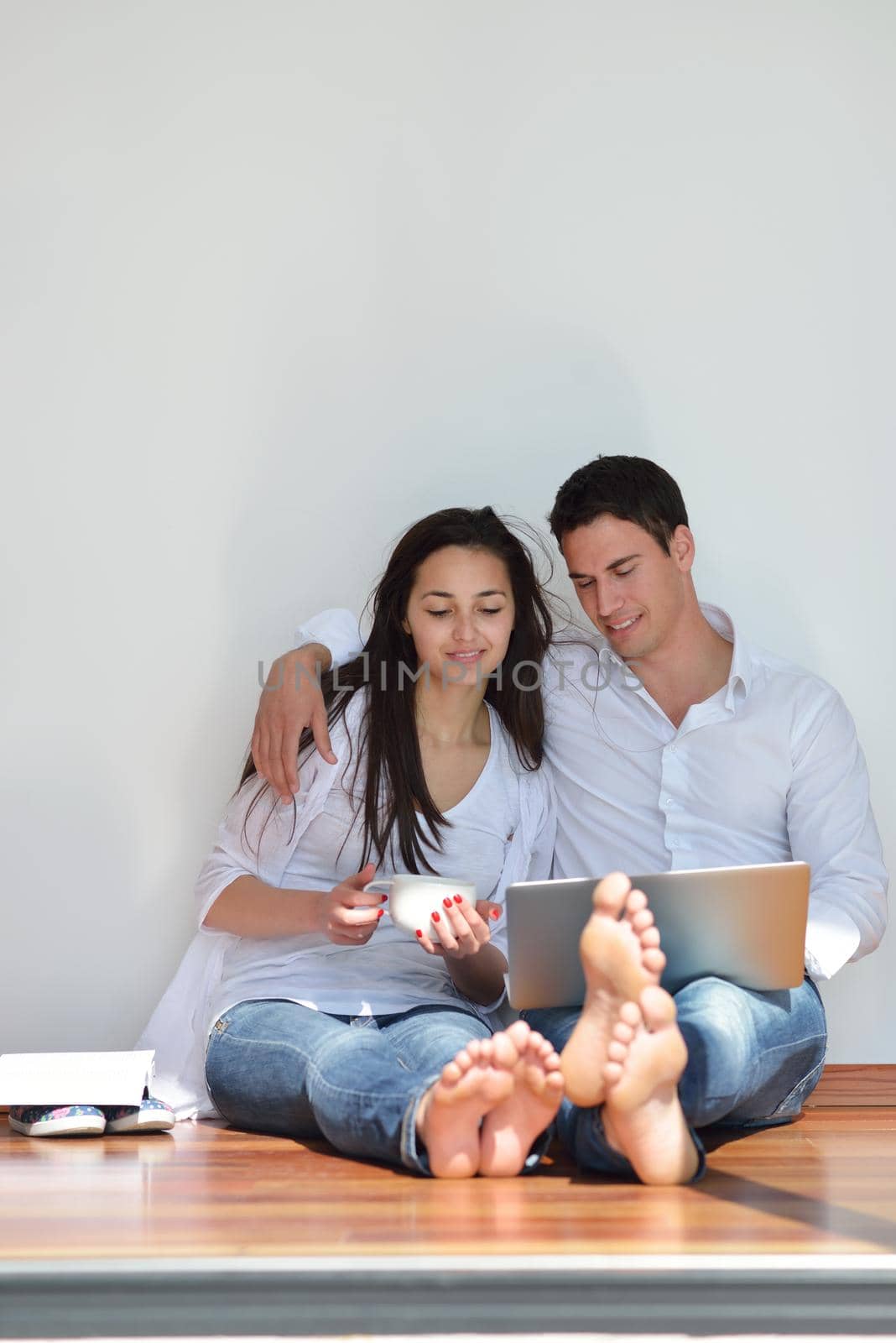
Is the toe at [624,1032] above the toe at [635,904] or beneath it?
beneath

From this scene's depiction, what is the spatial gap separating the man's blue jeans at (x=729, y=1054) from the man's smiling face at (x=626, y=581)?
656 millimetres

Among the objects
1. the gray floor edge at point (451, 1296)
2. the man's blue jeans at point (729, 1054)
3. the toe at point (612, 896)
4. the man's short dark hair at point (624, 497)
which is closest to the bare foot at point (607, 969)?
the toe at point (612, 896)

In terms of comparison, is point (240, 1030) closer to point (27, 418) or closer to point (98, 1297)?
point (98, 1297)

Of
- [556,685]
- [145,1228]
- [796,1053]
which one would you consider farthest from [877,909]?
[145,1228]

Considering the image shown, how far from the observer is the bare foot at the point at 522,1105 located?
1.49 meters

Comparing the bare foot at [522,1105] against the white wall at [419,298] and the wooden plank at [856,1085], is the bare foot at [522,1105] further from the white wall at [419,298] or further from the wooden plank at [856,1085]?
the white wall at [419,298]

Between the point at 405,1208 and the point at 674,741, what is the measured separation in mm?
1057

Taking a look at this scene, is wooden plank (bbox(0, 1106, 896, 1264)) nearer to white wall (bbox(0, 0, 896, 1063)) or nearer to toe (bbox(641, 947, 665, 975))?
toe (bbox(641, 947, 665, 975))

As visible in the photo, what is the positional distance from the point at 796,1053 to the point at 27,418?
6.04ft

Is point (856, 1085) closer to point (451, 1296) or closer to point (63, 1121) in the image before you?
point (63, 1121)

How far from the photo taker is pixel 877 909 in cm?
212

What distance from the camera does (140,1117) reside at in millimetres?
2080

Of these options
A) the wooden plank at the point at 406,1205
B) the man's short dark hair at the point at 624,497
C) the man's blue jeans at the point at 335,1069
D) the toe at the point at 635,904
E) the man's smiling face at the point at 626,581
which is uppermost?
the man's short dark hair at the point at 624,497

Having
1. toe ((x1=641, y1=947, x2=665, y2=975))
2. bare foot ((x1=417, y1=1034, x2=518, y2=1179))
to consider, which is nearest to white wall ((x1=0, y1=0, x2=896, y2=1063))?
bare foot ((x1=417, y1=1034, x2=518, y2=1179))
